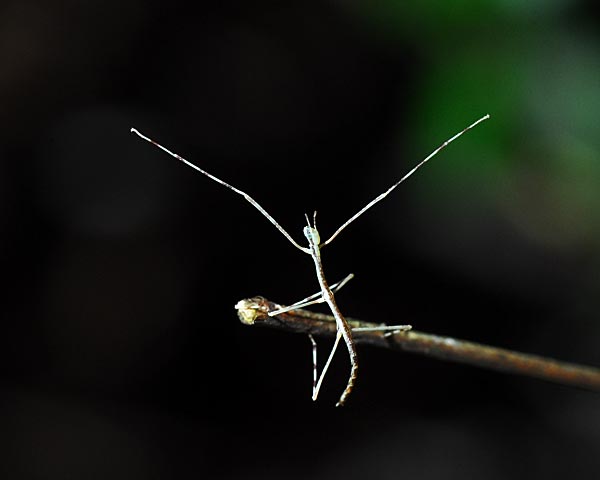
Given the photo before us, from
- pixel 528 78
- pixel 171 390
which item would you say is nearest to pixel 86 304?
pixel 171 390

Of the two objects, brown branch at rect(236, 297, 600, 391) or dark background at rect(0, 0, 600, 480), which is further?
dark background at rect(0, 0, 600, 480)

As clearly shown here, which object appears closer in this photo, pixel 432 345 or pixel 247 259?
pixel 432 345

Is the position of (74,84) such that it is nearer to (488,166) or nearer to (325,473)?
(488,166)

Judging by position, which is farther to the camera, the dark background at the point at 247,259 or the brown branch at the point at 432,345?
the dark background at the point at 247,259
